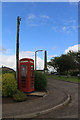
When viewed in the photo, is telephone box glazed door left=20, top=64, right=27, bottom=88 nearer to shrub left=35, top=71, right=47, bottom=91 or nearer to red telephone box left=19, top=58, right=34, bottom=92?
red telephone box left=19, top=58, right=34, bottom=92

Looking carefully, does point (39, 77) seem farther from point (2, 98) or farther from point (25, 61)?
point (2, 98)

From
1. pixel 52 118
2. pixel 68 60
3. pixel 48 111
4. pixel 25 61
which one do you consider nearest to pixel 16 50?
pixel 25 61

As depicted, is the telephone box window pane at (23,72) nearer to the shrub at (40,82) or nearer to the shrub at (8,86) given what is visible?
the shrub at (8,86)

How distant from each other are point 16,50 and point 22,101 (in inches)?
162

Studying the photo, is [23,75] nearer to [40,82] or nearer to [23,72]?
[23,72]

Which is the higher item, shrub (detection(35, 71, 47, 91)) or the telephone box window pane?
the telephone box window pane

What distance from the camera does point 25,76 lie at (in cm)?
959

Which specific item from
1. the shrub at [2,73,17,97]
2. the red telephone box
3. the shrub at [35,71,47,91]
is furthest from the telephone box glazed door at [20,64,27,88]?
the shrub at [35,71,47,91]

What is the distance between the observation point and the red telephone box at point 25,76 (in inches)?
374

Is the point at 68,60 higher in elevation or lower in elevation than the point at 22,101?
higher

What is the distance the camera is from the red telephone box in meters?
9.51

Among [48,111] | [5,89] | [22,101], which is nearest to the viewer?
[48,111]

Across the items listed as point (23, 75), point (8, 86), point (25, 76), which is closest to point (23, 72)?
point (23, 75)

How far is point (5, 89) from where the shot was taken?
816 centimetres
